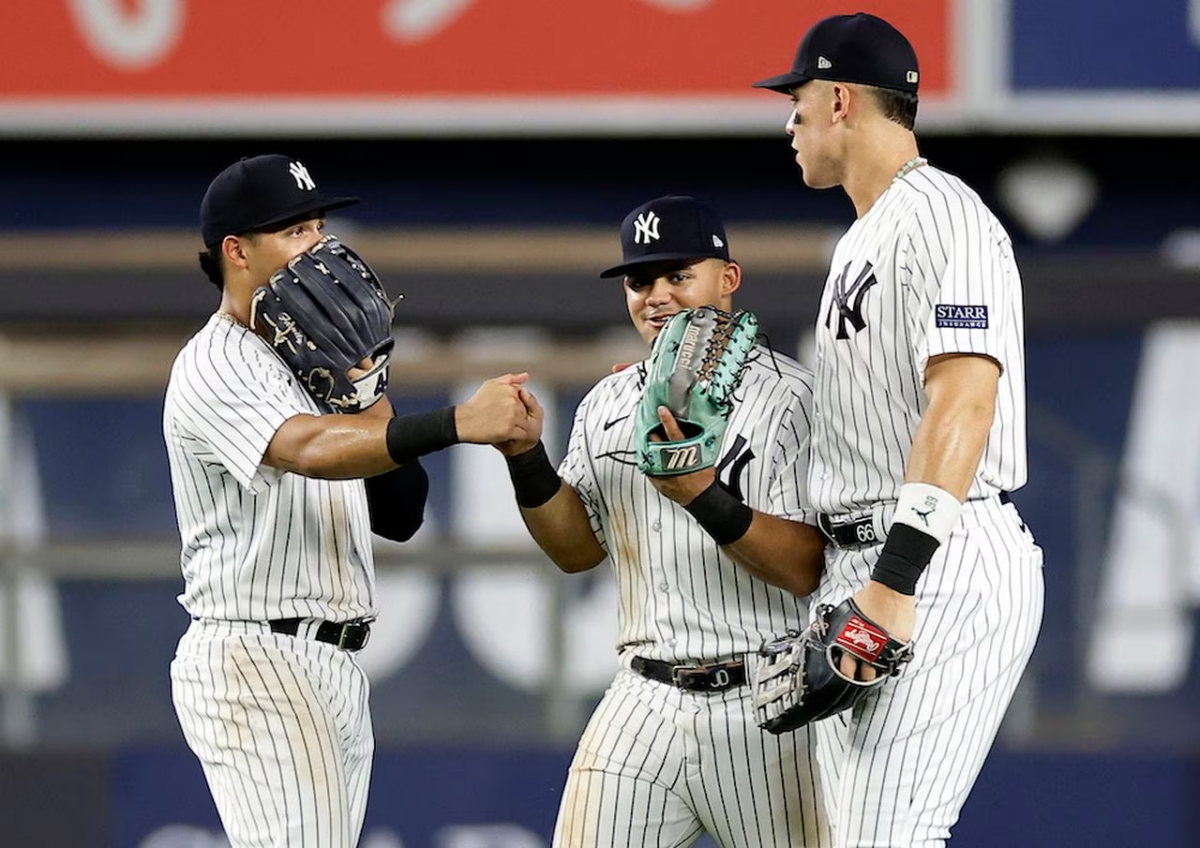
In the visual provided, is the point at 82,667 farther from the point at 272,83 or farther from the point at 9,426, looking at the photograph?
the point at 272,83

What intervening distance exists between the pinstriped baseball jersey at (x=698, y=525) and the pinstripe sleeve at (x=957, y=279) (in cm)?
50

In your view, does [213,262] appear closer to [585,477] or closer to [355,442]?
[355,442]

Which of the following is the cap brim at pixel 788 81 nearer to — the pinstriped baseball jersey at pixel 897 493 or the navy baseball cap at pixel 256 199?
the pinstriped baseball jersey at pixel 897 493

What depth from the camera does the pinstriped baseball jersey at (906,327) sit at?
2.47 m

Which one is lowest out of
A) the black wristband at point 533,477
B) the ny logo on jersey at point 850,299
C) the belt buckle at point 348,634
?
the belt buckle at point 348,634

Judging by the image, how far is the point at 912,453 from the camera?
2402 mm

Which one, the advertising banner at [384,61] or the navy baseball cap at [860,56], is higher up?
the advertising banner at [384,61]

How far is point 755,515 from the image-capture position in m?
2.77

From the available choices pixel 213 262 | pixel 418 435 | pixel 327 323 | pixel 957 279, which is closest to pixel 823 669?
pixel 957 279

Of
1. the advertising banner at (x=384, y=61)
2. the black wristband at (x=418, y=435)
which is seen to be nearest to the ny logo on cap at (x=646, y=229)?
the black wristband at (x=418, y=435)

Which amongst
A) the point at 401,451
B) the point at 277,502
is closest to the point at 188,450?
the point at 277,502

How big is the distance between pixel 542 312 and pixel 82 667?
1.55m

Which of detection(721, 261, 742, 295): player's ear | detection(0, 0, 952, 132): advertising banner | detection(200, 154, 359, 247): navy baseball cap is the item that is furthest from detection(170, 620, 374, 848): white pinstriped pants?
detection(0, 0, 952, 132): advertising banner

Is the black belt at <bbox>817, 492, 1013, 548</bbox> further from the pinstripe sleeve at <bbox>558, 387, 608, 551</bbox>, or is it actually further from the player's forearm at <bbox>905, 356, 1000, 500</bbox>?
the pinstripe sleeve at <bbox>558, 387, 608, 551</bbox>
